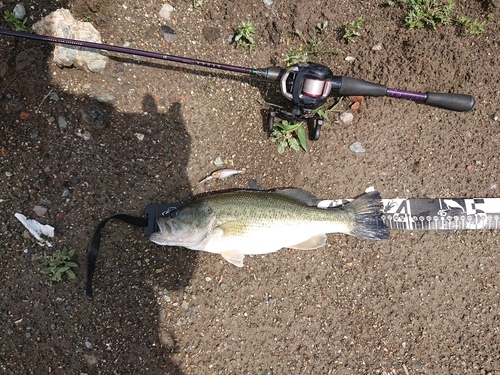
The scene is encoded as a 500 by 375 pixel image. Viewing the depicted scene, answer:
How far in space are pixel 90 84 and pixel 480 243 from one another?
480 centimetres

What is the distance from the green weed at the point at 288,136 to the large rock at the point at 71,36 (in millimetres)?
2013

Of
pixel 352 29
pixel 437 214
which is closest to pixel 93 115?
pixel 352 29

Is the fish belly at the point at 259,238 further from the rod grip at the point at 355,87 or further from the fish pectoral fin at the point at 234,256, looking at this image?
the rod grip at the point at 355,87

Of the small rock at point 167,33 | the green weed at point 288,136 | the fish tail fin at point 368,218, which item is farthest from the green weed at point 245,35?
the fish tail fin at point 368,218

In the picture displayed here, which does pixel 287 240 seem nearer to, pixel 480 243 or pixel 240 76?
pixel 240 76

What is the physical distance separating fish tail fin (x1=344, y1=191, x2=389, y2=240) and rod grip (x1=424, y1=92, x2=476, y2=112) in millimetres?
1190

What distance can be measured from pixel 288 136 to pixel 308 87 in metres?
0.73

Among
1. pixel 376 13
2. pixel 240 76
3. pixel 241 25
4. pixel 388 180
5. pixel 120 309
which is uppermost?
pixel 376 13

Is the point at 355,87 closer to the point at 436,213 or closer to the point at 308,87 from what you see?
the point at 308,87

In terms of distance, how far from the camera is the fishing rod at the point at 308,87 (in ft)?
10.1

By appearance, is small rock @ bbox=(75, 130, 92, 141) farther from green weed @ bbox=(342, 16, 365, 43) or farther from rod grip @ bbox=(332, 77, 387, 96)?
green weed @ bbox=(342, 16, 365, 43)

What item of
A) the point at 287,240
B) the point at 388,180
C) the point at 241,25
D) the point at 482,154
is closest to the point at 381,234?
the point at 388,180

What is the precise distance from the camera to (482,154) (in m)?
3.83

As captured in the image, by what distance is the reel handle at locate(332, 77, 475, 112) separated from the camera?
130 inches
